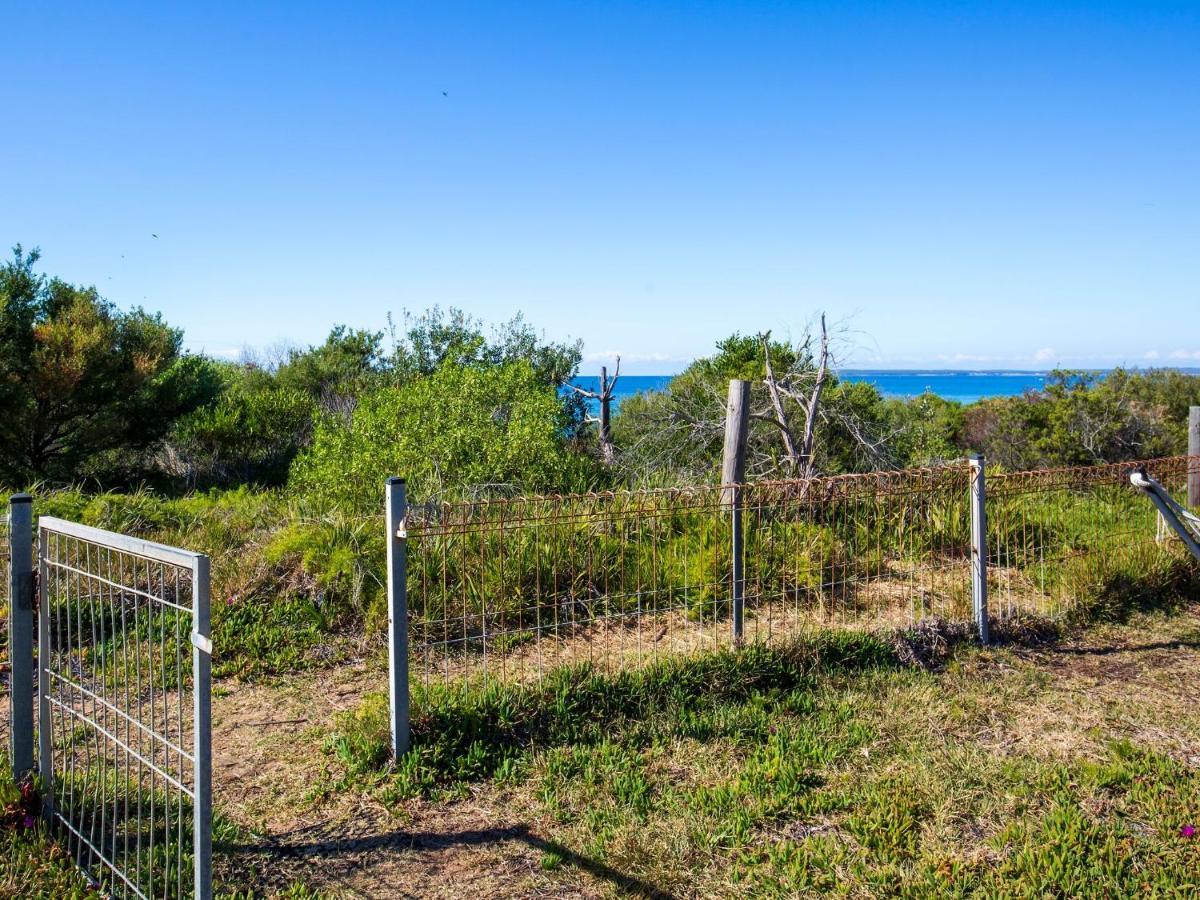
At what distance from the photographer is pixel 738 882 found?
10.9 ft

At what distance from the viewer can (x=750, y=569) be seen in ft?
22.8

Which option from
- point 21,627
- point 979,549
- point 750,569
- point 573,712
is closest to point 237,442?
point 750,569

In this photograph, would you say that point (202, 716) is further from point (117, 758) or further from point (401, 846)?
point (401, 846)

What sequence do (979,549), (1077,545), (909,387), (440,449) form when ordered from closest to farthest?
(979,549) → (1077,545) → (440,449) → (909,387)

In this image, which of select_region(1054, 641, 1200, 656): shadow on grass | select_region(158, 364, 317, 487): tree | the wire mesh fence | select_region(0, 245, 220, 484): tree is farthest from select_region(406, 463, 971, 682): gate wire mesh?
select_region(0, 245, 220, 484): tree

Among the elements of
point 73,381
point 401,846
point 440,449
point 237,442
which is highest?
point 73,381

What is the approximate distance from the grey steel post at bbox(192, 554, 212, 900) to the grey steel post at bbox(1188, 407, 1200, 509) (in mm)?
8304

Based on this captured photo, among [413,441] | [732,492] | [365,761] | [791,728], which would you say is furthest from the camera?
[413,441]

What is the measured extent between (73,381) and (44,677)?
11759mm

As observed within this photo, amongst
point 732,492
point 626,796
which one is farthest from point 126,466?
point 626,796

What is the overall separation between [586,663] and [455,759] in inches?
47.2

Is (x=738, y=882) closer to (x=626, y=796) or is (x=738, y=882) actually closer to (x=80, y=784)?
(x=626, y=796)

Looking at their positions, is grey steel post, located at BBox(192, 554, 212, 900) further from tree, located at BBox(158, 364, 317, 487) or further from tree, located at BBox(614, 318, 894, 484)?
tree, located at BBox(158, 364, 317, 487)

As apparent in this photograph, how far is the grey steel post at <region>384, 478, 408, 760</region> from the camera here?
431 centimetres
